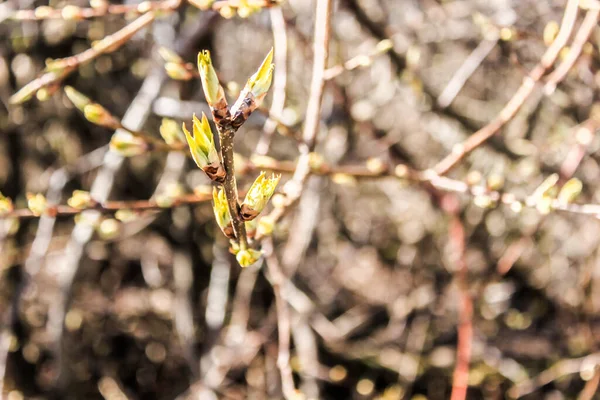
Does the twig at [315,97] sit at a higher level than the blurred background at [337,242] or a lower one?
higher

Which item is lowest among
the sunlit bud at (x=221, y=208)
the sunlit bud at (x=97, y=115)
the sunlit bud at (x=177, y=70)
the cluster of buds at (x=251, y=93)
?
the sunlit bud at (x=97, y=115)

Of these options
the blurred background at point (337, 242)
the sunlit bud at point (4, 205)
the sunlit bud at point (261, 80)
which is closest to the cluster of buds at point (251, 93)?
the sunlit bud at point (261, 80)

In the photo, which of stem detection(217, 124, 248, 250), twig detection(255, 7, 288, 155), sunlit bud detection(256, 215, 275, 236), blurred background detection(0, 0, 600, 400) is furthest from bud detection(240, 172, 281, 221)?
blurred background detection(0, 0, 600, 400)

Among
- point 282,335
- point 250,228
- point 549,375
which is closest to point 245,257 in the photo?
point 250,228

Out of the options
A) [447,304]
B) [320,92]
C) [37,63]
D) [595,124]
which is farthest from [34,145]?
[595,124]

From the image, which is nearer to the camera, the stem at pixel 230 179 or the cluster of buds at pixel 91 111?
the stem at pixel 230 179

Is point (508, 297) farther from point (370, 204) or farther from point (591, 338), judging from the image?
point (370, 204)

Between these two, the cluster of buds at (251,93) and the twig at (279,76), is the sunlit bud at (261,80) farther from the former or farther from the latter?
the twig at (279,76)

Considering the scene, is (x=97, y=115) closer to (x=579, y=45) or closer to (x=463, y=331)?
(x=579, y=45)
